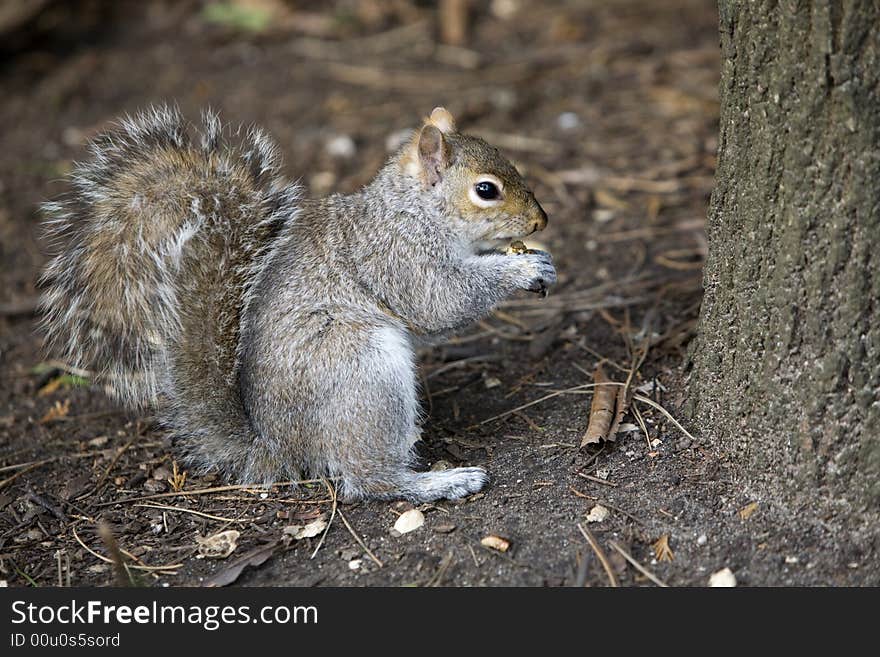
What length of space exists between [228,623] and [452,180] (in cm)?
128

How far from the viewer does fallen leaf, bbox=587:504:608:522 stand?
7.57ft

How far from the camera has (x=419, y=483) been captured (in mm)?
2494

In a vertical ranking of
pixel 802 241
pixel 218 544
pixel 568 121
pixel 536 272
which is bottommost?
pixel 218 544

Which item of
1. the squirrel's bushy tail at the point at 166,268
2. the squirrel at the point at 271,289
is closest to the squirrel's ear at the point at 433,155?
the squirrel at the point at 271,289

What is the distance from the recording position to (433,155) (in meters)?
2.68

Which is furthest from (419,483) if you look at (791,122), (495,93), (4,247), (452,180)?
(495,93)

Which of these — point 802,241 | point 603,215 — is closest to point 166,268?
point 802,241

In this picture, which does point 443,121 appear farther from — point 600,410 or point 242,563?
point 242,563

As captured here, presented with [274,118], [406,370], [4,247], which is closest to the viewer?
[406,370]

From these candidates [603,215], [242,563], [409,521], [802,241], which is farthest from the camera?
[603,215]

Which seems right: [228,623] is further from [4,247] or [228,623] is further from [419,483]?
[4,247]

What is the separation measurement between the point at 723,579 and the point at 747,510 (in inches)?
9.4

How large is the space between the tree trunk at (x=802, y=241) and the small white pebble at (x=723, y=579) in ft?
0.87

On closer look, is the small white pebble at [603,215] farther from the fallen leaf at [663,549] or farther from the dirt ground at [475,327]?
the fallen leaf at [663,549]
